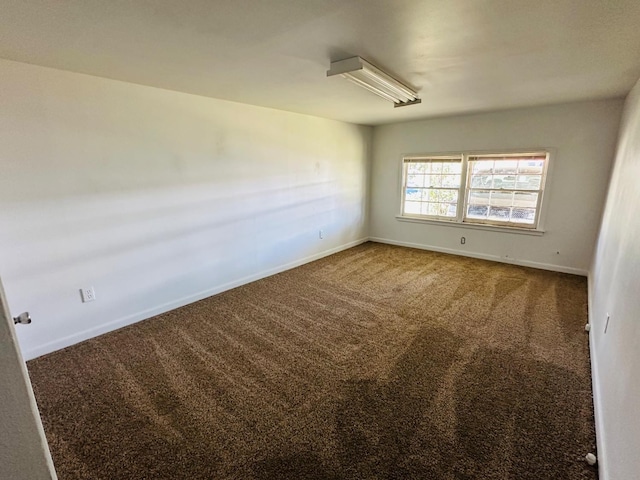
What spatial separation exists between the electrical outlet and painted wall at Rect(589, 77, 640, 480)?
3665mm

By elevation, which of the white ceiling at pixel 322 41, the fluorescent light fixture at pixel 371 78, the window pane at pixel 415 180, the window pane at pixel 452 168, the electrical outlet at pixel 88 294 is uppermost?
the white ceiling at pixel 322 41

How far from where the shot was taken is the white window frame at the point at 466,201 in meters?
4.34

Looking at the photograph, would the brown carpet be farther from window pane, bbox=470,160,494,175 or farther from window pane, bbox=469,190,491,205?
window pane, bbox=470,160,494,175

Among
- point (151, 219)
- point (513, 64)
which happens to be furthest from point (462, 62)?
point (151, 219)

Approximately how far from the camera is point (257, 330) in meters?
2.91

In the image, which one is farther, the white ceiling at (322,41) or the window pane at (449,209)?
the window pane at (449,209)

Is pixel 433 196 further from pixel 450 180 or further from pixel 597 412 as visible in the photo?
pixel 597 412

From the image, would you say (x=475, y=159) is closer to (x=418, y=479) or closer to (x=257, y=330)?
(x=257, y=330)

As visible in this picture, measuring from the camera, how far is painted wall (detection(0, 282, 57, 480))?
1.94 feet

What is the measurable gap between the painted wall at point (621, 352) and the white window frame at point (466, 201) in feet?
6.33

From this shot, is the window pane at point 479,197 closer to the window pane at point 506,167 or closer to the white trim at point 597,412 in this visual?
the window pane at point 506,167

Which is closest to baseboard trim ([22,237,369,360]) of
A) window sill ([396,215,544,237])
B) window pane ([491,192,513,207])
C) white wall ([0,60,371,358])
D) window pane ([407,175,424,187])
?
white wall ([0,60,371,358])

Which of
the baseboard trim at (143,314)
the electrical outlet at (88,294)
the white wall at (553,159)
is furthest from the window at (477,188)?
the electrical outlet at (88,294)

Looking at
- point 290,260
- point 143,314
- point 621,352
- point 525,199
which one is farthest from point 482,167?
point 143,314
